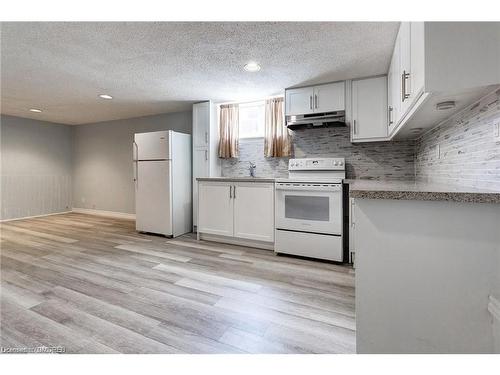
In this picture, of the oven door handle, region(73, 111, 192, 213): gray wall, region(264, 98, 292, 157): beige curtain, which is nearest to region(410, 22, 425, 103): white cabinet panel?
the oven door handle

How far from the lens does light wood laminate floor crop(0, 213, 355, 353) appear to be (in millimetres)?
1435

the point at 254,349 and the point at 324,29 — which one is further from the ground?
the point at 324,29

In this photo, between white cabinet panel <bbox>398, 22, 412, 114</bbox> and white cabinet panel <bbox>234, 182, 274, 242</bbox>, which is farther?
white cabinet panel <bbox>234, 182, 274, 242</bbox>

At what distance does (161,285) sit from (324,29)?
2532 mm

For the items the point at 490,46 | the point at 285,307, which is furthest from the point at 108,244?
the point at 490,46

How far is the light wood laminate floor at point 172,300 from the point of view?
1435 millimetres

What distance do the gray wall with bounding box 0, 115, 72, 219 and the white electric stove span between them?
5.65 meters

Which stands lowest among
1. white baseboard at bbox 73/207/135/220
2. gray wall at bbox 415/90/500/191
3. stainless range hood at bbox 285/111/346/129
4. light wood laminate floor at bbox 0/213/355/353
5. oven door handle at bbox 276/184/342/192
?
light wood laminate floor at bbox 0/213/355/353

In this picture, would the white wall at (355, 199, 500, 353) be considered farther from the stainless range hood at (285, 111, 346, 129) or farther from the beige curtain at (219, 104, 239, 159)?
the beige curtain at (219, 104, 239, 159)

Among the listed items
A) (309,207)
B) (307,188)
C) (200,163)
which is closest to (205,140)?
(200,163)

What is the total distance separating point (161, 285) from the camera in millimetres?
2158

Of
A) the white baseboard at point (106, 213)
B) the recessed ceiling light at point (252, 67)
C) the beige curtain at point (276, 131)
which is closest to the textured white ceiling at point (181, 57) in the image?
the recessed ceiling light at point (252, 67)

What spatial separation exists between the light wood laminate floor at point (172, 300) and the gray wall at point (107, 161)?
2.25 meters

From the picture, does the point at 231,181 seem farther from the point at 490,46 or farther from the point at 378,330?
the point at 490,46
